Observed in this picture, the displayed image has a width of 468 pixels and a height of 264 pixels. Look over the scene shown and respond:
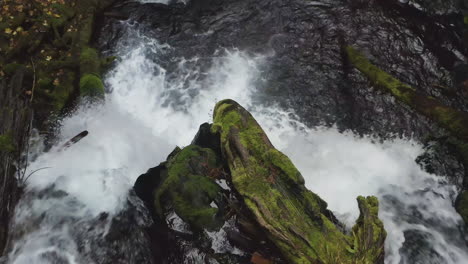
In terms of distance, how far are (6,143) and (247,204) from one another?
466cm

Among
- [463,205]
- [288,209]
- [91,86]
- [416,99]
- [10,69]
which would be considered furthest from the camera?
[10,69]

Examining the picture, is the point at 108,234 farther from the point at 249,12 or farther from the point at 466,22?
the point at 466,22

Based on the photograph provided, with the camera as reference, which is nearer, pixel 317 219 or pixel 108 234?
pixel 317 219

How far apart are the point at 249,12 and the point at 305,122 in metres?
5.01

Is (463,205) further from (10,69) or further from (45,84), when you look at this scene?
(10,69)

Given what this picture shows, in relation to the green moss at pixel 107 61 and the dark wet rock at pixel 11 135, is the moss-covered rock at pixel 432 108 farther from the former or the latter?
the dark wet rock at pixel 11 135

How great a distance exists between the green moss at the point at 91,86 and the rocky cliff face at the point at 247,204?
9.51 ft

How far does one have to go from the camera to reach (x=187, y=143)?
28.1ft

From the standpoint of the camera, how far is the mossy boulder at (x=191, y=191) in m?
6.38

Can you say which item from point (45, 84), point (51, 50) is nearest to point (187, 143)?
point (45, 84)

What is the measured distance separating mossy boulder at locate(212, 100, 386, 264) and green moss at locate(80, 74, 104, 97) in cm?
363

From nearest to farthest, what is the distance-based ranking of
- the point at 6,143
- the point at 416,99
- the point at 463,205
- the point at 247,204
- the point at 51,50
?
the point at 247,204 → the point at 6,143 → the point at 463,205 → the point at 416,99 → the point at 51,50

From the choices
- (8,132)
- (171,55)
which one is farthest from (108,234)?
(171,55)

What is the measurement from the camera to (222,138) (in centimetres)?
702
